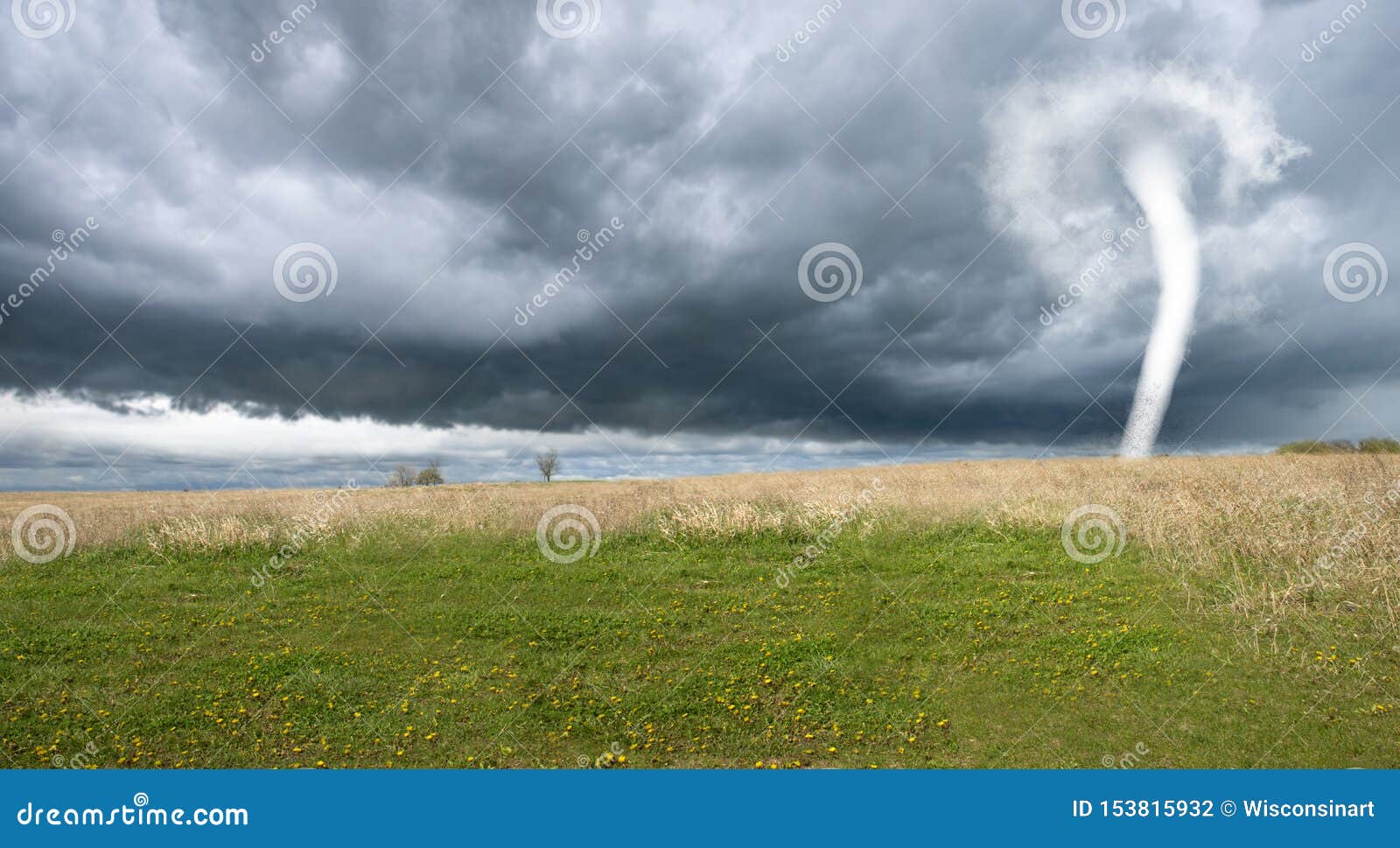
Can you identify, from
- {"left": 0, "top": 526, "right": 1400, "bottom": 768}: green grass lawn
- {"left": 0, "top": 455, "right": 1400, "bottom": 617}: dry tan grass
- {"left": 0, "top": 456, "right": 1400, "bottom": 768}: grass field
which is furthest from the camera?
{"left": 0, "top": 455, "right": 1400, "bottom": 617}: dry tan grass

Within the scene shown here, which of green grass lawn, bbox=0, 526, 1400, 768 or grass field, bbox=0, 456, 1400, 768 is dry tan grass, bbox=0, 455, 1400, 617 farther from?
green grass lawn, bbox=0, 526, 1400, 768

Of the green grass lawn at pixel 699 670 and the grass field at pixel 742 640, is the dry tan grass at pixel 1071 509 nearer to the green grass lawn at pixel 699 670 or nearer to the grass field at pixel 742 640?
the grass field at pixel 742 640

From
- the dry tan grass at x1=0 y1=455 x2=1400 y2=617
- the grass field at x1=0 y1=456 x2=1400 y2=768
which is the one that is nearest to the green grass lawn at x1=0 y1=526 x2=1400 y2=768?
the grass field at x1=0 y1=456 x2=1400 y2=768

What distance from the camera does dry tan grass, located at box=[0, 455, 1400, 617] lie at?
13.3m

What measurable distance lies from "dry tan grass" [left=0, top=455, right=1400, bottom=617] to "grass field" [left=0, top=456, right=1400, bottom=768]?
0.10m

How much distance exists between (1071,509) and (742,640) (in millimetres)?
10838

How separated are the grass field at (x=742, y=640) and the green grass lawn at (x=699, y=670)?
0.17ft

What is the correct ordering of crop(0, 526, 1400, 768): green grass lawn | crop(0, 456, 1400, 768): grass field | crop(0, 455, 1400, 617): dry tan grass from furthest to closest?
crop(0, 455, 1400, 617): dry tan grass, crop(0, 456, 1400, 768): grass field, crop(0, 526, 1400, 768): green grass lawn

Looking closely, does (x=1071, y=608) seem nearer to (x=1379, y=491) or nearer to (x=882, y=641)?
(x=882, y=641)

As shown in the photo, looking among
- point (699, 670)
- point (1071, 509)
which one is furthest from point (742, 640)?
point (1071, 509)

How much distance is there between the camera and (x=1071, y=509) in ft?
60.3

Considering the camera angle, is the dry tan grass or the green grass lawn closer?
the green grass lawn

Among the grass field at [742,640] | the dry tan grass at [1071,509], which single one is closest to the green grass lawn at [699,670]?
the grass field at [742,640]

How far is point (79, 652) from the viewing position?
1184 centimetres
